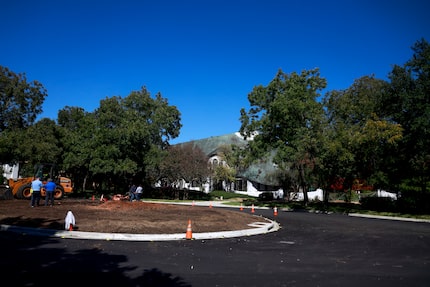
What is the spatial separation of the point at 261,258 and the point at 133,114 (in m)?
36.1

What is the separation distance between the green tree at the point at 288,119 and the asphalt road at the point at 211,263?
17.3 m

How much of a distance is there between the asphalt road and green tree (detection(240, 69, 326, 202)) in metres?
17.3

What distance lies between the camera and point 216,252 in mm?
9656

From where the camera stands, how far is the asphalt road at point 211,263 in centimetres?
662

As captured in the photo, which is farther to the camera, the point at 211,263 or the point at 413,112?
the point at 413,112

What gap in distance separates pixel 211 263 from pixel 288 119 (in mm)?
23469

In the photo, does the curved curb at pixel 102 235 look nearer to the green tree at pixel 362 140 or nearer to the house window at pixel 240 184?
the green tree at pixel 362 140

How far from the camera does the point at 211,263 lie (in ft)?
26.8


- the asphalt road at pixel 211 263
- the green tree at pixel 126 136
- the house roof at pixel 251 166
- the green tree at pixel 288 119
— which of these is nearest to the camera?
the asphalt road at pixel 211 263

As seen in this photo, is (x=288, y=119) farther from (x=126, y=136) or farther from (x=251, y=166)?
(x=251, y=166)

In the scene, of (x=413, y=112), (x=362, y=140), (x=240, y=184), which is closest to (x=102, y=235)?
(x=362, y=140)

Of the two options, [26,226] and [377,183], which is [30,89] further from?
[377,183]

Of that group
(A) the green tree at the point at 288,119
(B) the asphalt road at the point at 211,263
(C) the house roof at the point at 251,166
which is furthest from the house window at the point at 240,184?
(B) the asphalt road at the point at 211,263

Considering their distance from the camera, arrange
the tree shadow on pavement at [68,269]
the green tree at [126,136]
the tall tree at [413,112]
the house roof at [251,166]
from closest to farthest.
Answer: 1. the tree shadow on pavement at [68,269]
2. the tall tree at [413,112]
3. the green tree at [126,136]
4. the house roof at [251,166]
